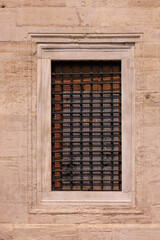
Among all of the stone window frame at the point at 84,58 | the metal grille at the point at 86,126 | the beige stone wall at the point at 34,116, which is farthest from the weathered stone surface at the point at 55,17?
the metal grille at the point at 86,126

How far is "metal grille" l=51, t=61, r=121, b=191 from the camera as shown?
168 inches

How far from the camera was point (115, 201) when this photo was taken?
4137 millimetres

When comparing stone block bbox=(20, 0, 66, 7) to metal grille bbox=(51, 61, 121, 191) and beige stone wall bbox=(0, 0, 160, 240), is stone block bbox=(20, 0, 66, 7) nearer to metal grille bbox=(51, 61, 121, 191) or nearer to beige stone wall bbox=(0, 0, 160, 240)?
beige stone wall bbox=(0, 0, 160, 240)

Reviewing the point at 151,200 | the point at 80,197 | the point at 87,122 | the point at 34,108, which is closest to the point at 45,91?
the point at 34,108

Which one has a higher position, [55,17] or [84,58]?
[55,17]

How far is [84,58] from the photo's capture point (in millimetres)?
4133

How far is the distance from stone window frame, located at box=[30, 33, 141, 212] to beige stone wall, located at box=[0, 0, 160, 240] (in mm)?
85

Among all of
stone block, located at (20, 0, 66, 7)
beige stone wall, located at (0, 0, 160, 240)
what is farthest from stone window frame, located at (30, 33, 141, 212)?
stone block, located at (20, 0, 66, 7)

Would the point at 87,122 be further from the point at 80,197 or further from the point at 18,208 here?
the point at 18,208

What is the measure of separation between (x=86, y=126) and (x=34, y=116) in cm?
79

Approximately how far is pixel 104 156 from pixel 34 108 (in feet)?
4.15

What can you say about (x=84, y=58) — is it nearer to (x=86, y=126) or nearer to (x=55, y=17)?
(x=55, y=17)

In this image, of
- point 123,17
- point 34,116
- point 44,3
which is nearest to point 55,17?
point 44,3

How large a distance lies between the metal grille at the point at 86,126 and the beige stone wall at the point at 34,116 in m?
0.33
